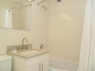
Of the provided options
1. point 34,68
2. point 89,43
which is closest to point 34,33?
point 34,68

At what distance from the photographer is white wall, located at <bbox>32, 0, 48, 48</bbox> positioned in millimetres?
2178

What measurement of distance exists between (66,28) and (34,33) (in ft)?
3.16

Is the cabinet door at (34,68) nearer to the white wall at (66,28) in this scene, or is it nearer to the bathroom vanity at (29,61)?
the bathroom vanity at (29,61)

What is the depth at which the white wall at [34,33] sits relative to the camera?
1.55 meters

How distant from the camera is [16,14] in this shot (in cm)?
179

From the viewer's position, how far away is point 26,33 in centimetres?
198

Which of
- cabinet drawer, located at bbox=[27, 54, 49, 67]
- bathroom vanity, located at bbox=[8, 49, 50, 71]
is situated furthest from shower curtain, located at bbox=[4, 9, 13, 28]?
Answer: cabinet drawer, located at bbox=[27, 54, 49, 67]

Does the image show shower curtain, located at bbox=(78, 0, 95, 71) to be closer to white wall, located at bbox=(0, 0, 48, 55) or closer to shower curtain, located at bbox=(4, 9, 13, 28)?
white wall, located at bbox=(0, 0, 48, 55)

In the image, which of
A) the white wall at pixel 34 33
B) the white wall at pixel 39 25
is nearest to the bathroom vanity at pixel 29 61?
the white wall at pixel 34 33

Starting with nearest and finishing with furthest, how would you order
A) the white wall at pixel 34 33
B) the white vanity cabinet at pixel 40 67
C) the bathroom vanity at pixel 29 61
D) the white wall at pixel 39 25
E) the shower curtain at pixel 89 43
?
the bathroom vanity at pixel 29 61, the white vanity cabinet at pixel 40 67, the white wall at pixel 34 33, the shower curtain at pixel 89 43, the white wall at pixel 39 25

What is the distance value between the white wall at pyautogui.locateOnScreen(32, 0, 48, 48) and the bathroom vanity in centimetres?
70

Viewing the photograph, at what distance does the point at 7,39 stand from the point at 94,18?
1.85 meters

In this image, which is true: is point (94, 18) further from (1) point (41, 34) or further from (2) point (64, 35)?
(1) point (41, 34)

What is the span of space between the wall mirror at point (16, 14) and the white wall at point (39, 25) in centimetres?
17
